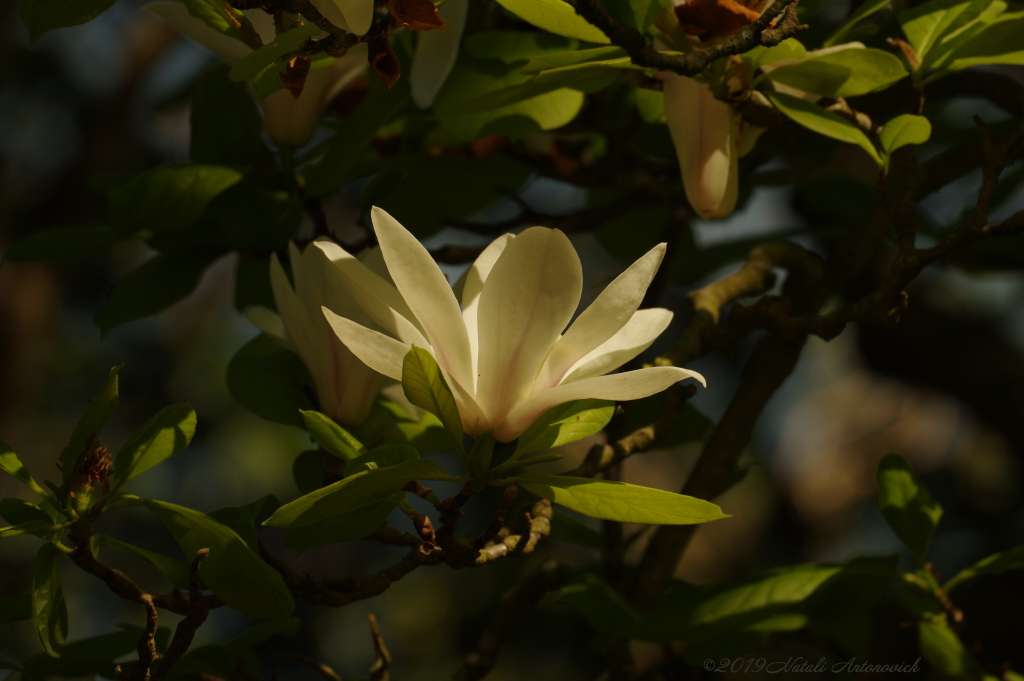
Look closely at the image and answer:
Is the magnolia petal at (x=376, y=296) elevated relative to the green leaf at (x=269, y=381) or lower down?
elevated

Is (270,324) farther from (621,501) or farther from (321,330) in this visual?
(621,501)

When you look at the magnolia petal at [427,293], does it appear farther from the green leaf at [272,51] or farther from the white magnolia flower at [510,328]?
the green leaf at [272,51]

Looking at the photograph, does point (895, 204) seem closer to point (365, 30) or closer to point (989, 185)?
point (989, 185)

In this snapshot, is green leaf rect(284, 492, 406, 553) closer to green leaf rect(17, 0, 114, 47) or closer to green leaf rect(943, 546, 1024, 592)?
green leaf rect(17, 0, 114, 47)

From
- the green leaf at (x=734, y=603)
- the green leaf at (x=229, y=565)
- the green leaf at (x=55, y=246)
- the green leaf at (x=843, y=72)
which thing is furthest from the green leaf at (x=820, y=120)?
the green leaf at (x=55, y=246)

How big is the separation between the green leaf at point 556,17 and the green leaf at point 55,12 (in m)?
0.24

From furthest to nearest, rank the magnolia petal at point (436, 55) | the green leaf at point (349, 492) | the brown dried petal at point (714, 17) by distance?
the magnolia petal at point (436, 55) → the brown dried petal at point (714, 17) → the green leaf at point (349, 492)

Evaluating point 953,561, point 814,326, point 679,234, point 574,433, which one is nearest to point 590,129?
point 679,234

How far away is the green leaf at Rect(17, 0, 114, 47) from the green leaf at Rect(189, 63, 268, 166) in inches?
9.5

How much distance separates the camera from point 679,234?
3.17ft

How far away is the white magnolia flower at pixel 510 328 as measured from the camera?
1.35 ft

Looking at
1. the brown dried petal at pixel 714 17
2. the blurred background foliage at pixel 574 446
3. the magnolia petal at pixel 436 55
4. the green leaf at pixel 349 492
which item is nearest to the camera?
the green leaf at pixel 349 492

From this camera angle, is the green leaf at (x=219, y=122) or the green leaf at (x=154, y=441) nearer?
the green leaf at (x=154, y=441)

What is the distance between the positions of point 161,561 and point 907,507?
589 mm
